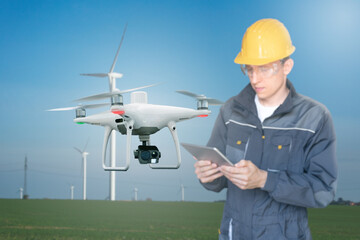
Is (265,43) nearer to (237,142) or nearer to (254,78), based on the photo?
(254,78)

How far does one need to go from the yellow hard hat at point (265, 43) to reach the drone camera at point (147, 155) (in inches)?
269

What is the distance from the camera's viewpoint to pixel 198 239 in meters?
12.6

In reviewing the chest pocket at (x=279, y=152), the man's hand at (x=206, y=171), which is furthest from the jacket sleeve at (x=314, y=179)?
the man's hand at (x=206, y=171)

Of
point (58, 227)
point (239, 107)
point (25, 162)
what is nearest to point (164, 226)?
point (58, 227)

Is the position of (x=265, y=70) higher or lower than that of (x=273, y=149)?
higher

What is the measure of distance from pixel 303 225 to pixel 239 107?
1.08 meters

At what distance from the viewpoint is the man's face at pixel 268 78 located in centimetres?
352

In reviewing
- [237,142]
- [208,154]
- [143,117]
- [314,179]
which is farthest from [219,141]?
[143,117]

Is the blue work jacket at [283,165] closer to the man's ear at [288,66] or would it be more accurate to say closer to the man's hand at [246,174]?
the man's hand at [246,174]

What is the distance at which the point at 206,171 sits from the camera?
349 centimetres

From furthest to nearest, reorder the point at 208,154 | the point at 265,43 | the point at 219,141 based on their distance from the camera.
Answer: the point at 219,141 < the point at 265,43 < the point at 208,154

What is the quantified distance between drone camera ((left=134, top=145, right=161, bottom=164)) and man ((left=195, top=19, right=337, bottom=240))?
6624mm

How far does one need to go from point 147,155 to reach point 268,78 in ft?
23.1

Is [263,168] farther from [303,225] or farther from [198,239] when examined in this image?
[198,239]
